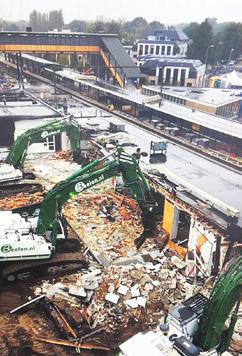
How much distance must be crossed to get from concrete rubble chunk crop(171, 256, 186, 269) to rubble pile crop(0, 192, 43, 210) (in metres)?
8.93

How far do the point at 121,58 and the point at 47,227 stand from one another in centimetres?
4733

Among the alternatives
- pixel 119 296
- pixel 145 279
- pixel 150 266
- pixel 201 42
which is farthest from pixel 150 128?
pixel 201 42

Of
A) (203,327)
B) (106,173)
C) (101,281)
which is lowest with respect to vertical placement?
(101,281)

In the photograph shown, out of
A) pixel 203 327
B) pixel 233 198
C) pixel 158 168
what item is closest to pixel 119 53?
pixel 158 168

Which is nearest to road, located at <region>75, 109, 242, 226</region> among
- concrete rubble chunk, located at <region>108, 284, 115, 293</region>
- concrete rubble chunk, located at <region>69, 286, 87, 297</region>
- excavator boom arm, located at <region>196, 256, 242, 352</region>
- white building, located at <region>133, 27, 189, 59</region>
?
excavator boom arm, located at <region>196, 256, 242, 352</region>

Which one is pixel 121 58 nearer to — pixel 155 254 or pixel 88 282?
pixel 155 254

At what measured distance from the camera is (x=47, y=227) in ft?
51.0

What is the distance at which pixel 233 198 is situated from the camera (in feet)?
57.9

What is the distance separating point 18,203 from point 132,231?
7.10m

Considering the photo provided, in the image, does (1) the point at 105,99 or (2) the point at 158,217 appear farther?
(1) the point at 105,99

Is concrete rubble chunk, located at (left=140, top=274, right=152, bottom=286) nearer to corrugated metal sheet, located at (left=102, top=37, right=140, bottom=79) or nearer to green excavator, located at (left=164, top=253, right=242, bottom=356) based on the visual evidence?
green excavator, located at (left=164, top=253, right=242, bottom=356)

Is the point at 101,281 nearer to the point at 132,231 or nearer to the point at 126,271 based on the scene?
the point at 126,271

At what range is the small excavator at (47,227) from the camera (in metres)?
14.9

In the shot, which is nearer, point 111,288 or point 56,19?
point 111,288
